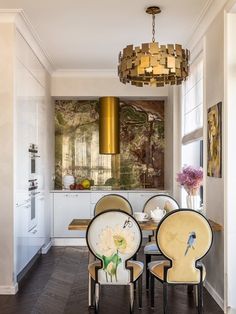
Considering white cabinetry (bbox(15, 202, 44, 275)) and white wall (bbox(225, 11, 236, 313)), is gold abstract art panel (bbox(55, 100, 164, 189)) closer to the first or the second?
white cabinetry (bbox(15, 202, 44, 275))

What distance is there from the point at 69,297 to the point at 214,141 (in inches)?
83.7

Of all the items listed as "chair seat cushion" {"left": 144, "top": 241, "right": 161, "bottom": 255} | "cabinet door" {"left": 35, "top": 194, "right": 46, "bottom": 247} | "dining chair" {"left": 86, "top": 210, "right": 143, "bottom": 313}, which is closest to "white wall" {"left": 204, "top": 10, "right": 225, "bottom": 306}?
"chair seat cushion" {"left": 144, "top": 241, "right": 161, "bottom": 255}

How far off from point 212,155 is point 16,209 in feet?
6.92

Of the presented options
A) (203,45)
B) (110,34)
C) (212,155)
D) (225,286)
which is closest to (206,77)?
(203,45)

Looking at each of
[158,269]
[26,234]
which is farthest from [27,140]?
[158,269]

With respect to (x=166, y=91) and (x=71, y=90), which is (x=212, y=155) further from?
(x=71, y=90)

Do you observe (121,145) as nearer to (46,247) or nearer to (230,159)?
(46,247)

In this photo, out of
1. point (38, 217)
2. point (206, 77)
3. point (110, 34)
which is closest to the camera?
point (206, 77)

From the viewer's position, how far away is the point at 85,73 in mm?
6941

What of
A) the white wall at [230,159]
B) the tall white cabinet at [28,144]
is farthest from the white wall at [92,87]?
the white wall at [230,159]

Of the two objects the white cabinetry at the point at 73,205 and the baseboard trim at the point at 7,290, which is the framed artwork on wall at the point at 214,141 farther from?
the white cabinetry at the point at 73,205

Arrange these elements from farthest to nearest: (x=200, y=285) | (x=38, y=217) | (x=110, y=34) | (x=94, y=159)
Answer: (x=94, y=159)
(x=38, y=217)
(x=110, y=34)
(x=200, y=285)

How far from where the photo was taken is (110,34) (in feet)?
16.5

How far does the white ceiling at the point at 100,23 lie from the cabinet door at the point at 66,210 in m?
2.28
